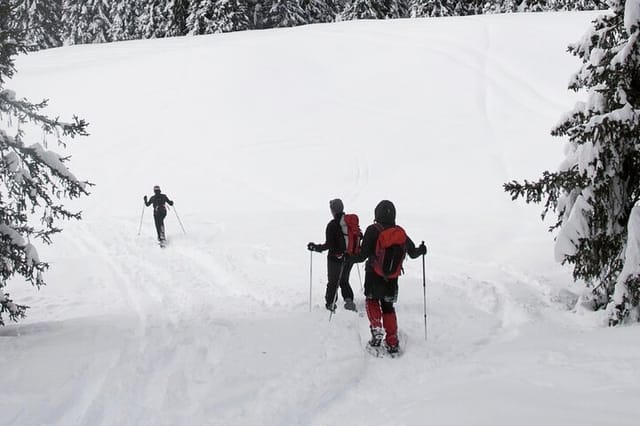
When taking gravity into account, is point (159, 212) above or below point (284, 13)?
below

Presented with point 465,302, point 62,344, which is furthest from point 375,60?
point 62,344

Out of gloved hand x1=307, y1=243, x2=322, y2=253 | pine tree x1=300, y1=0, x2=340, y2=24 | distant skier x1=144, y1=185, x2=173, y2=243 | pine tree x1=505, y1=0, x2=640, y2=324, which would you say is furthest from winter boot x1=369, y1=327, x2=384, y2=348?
pine tree x1=300, y1=0, x2=340, y2=24

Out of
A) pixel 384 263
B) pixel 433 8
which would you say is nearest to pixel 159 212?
pixel 384 263

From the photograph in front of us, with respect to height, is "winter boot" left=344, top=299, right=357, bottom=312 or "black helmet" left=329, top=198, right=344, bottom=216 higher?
"black helmet" left=329, top=198, right=344, bottom=216

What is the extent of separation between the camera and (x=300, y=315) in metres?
8.34

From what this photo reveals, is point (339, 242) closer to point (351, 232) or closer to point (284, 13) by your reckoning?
point (351, 232)

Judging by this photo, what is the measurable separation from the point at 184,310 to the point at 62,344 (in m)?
2.28

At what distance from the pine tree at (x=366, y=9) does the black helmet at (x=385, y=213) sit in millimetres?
46211

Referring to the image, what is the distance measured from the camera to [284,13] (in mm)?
49344

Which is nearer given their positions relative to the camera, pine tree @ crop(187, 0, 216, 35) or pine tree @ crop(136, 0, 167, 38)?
pine tree @ crop(187, 0, 216, 35)

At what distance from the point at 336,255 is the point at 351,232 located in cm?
47

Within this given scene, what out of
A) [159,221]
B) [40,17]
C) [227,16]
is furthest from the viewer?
[227,16]

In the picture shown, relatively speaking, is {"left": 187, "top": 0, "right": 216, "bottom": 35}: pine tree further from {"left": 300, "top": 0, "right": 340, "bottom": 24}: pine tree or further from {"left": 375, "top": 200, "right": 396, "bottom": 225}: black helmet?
{"left": 375, "top": 200, "right": 396, "bottom": 225}: black helmet

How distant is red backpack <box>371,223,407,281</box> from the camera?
251 inches
